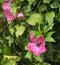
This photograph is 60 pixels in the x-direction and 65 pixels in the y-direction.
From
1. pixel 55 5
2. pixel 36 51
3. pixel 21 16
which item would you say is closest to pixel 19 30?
pixel 21 16

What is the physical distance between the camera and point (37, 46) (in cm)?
191

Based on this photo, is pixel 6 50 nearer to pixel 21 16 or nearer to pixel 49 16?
pixel 21 16

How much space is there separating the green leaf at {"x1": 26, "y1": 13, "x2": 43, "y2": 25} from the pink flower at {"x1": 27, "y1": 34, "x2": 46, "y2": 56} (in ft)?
0.36

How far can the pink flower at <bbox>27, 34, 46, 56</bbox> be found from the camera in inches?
73.0

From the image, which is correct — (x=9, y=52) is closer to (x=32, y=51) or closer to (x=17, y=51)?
(x=17, y=51)

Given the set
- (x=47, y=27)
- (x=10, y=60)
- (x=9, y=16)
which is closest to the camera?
(x=47, y=27)

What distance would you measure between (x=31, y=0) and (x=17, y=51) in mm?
546

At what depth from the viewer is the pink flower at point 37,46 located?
73.0 inches

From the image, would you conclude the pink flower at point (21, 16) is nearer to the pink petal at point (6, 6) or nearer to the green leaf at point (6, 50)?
the pink petal at point (6, 6)

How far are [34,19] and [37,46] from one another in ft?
0.70

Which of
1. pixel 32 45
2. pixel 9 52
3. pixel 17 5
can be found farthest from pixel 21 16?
pixel 9 52

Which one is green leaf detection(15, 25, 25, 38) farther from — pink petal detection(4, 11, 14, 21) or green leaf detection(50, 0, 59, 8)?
green leaf detection(50, 0, 59, 8)

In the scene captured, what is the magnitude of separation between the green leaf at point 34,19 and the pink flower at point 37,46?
11cm

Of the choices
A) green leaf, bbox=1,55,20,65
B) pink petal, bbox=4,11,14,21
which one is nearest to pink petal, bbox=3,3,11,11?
pink petal, bbox=4,11,14,21
